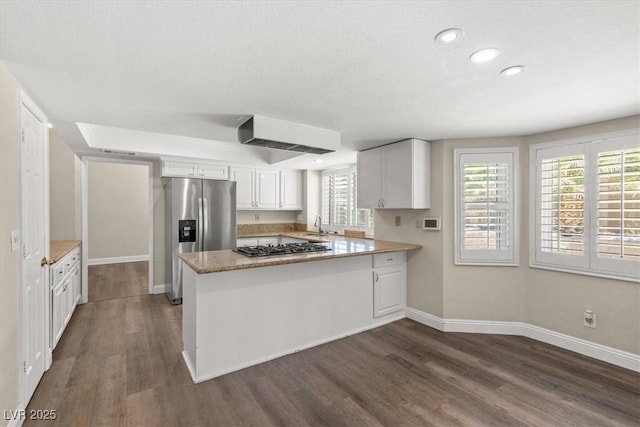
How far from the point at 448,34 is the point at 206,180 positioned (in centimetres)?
389

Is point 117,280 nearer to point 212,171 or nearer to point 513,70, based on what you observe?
point 212,171

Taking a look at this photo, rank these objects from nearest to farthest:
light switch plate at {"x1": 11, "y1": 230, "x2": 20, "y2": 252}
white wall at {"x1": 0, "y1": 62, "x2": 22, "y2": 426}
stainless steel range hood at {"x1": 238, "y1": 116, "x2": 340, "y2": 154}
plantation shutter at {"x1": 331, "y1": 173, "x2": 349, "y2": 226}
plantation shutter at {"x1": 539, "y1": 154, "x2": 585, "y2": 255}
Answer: white wall at {"x1": 0, "y1": 62, "x2": 22, "y2": 426} < light switch plate at {"x1": 11, "y1": 230, "x2": 20, "y2": 252} < stainless steel range hood at {"x1": 238, "y1": 116, "x2": 340, "y2": 154} < plantation shutter at {"x1": 539, "y1": 154, "x2": 585, "y2": 255} < plantation shutter at {"x1": 331, "y1": 173, "x2": 349, "y2": 226}

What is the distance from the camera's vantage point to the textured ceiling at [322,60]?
129 centimetres

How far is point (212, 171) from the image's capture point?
193 inches

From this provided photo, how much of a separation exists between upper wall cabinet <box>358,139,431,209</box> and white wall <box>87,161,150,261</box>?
5.37m

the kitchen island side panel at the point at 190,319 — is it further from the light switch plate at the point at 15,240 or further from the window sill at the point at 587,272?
the window sill at the point at 587,272

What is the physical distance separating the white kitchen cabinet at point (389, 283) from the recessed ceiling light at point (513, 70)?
2.28 metres

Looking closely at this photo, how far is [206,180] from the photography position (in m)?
4.57

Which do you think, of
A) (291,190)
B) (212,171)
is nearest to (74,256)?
(212,171)

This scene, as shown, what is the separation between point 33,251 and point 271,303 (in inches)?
73.1

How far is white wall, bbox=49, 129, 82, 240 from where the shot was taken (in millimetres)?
4391

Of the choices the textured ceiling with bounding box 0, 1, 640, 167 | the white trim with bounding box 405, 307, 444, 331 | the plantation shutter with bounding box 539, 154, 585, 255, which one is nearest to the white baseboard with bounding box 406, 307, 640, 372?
the white trim with bounding box 405, 307, 444, 331

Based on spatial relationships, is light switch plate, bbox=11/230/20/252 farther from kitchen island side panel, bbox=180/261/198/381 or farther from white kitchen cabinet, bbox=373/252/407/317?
white kitchen cabinet, bbox=373/252/407/317

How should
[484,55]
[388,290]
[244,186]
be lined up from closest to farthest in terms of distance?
[484,55]
[388,290]
[244,186]
